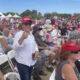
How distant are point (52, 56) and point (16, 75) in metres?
1.88

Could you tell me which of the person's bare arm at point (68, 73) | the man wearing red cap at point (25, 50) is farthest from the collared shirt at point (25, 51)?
the person's bare arm at point (68, 73)

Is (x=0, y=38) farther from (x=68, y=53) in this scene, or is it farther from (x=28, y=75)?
(x=68, y=53)

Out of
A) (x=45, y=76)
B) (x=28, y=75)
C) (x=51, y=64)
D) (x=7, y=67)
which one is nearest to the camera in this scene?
(x=28, y=75)

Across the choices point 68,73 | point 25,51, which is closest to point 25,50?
point 25,51

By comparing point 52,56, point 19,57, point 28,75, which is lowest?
point 52,56

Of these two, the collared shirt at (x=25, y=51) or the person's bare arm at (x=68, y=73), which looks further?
the collared shirt at (x=25, y=51)

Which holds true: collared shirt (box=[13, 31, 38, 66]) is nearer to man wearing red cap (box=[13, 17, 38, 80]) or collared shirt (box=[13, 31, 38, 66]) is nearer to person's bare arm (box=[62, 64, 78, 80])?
man wearing red cap (box=[13, 17, 38, 80])

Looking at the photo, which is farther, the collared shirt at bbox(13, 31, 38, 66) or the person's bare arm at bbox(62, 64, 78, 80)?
the collared shirt at bbox(13, 31, 38, 66)

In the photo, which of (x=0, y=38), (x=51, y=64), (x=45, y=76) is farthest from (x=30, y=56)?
(x=51, y=64)

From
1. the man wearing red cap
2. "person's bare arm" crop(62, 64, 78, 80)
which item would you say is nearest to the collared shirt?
the man wearing red cap

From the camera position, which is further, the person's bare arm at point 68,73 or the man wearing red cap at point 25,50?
the man wearing red cap at point 25,50

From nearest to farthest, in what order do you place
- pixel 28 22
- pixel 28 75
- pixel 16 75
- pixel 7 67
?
1. pixel 28 22
2. pixel 28 75
3. pixel 16 75
4. pixel 7 67

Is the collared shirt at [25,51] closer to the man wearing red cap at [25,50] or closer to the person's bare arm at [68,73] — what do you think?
the man wearing red cap at [25,50]

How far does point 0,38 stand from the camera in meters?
3.30
